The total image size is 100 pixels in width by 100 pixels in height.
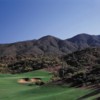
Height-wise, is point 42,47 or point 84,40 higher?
point 84,40

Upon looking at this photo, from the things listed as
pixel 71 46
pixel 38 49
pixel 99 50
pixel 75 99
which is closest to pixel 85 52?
pixel 99 50

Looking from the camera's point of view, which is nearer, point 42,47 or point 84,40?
point 42,47

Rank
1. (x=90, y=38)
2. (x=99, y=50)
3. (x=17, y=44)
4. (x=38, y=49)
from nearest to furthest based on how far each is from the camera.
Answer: (x=99, y=50) < (x=38, y=49) < (x=17, y=44) < (x=90, y=38)

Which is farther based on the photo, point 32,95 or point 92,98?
point 32,95

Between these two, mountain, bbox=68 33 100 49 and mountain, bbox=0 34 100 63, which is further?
mountain, bbox=68 33 100 49

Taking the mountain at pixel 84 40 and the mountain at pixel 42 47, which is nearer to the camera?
the mountain at pixel 42 47

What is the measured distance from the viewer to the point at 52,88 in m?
32.4

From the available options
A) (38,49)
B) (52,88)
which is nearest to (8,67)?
(52,88)

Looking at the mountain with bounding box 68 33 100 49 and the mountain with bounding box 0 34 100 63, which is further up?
the mountain with bounding box 68 33 100 49

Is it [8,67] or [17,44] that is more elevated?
[17,44]

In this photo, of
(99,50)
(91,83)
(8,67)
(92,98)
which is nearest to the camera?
(92,98)

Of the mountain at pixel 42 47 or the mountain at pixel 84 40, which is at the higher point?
the mountain at pixel 84 40

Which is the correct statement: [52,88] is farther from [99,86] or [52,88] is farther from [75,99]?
[75,99]

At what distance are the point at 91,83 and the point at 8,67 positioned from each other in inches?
1784
